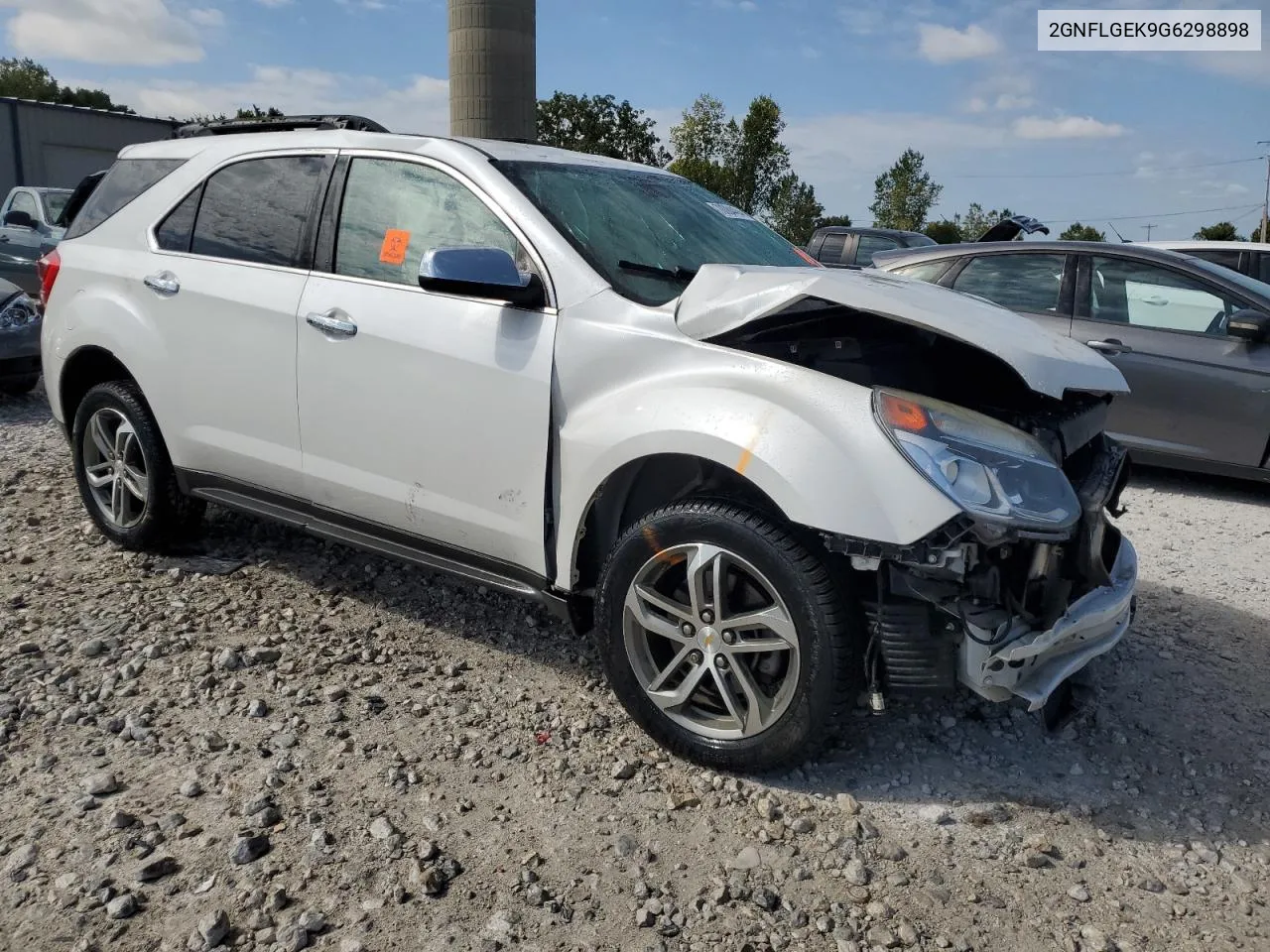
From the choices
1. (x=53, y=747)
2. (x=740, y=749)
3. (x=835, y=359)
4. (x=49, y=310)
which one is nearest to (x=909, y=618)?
(x=740, y=749)

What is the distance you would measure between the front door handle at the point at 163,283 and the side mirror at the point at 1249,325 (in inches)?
234

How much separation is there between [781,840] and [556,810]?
621 mm

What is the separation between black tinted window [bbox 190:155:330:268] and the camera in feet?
12.7

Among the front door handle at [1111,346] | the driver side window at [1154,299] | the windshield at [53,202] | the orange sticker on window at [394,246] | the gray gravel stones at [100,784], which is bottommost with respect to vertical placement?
the gray gravel stones at [100,784]

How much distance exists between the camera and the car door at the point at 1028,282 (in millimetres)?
6848

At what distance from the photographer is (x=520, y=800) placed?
2.90 m

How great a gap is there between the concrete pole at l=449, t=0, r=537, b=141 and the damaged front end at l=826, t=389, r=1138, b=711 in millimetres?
13979

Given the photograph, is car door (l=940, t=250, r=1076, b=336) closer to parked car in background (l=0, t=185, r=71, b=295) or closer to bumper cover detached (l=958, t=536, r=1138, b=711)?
bumper cover detached (l=958, t=536, r=1138, b=711)

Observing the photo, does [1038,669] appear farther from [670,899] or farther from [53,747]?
[53,747]

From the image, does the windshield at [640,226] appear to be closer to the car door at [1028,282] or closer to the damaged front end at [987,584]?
the damaged front end at [987,584]

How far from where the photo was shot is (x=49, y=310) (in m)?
4.67

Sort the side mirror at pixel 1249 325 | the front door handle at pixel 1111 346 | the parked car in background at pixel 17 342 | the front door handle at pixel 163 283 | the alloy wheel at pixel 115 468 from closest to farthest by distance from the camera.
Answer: the front door handle at pixel 163 283 < the alloy wheel at pixel 115 468 < the side mirror at pixel 1249 325 < the front door handle at pixel 1111 346 < the parked car in background at pixel 17 342

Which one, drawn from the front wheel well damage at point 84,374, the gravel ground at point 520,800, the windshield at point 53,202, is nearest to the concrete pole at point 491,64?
the windshield at point 53,202

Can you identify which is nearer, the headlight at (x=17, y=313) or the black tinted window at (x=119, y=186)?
the black tinted window at (x=119, y=186)
